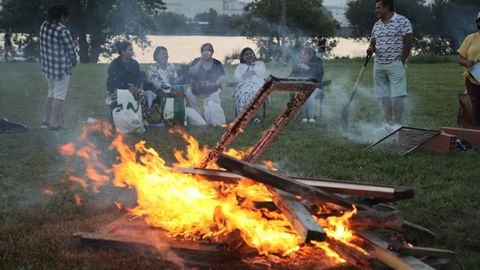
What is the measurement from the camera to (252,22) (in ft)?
103

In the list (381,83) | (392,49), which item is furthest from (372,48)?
(381,83)

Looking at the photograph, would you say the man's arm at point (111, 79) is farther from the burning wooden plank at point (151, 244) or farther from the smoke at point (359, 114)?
the burning wooden plank at point (151, 244)

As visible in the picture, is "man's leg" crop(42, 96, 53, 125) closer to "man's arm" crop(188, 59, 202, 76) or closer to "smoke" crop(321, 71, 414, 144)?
"man's arm" crop(188, 59, 202, 76)

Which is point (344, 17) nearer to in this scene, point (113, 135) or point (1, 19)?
point (1, 19)

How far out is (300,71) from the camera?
1099 centimetres

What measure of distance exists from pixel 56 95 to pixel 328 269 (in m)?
Result: 6.90

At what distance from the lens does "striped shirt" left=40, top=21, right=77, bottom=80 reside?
9.16 m

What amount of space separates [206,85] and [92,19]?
678 inches

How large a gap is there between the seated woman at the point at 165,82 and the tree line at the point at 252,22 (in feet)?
9.87

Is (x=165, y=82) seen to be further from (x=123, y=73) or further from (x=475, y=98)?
(x=475, y=98)

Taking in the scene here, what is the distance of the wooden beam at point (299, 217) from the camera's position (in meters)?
3.20

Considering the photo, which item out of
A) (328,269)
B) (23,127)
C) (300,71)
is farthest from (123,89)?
(328,269)

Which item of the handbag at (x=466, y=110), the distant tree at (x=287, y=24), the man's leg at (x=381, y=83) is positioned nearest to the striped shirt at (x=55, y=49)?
the man's leg at (x=381, y=83)

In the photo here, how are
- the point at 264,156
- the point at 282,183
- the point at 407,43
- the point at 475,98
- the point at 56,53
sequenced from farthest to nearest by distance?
the point at 56,53 < the point at 407,43 < the point at 475,98 < the point at 264,156 < the point at 282,183
